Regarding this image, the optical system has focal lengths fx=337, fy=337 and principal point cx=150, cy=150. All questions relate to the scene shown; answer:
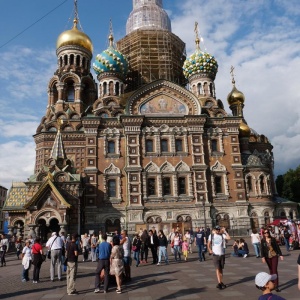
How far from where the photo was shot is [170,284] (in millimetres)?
10195

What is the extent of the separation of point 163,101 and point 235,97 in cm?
1245

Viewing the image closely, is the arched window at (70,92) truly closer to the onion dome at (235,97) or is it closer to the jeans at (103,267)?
the onion dome at (235,97)

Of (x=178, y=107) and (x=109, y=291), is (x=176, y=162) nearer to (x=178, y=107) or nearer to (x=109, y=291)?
(x=178, y=107)

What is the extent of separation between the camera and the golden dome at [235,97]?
136 ft

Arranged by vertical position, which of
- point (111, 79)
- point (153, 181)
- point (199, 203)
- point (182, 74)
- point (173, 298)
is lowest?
point (173, 298)

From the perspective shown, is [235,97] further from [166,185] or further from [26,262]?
[26,262]

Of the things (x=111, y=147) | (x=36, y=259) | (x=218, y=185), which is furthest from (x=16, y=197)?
(x=36, y=259)

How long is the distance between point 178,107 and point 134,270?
21.7 meters

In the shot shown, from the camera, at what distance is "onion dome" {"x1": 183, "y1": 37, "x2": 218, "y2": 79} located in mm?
38156

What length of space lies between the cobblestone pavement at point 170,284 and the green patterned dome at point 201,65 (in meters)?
27.5

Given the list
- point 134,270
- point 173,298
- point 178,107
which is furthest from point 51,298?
point 178,107

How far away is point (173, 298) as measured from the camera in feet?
27.2

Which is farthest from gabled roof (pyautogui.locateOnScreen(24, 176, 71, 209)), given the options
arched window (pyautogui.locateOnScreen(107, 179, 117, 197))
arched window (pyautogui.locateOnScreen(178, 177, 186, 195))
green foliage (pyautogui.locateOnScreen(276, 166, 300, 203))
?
green foliage (pyautogui.locateOnScreen(276, 166, 300, 203))

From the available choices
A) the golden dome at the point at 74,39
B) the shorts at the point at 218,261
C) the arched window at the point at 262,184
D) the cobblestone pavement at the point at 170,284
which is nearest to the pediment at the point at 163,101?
the arched window at the point at 262,184
